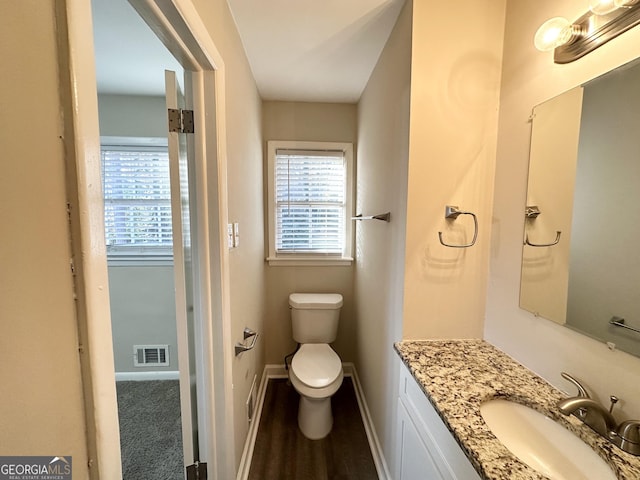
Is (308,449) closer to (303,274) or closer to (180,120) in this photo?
(303,274)

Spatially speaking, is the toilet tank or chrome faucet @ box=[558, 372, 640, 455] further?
the toilet tank

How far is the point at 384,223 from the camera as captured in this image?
Answer: 1.49m

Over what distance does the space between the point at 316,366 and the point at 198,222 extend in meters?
1.31

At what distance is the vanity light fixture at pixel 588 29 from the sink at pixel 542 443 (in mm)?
1179

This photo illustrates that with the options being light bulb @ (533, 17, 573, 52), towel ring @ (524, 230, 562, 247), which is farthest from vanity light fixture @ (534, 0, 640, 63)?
towel ring @ (524, 230, 562, 247)

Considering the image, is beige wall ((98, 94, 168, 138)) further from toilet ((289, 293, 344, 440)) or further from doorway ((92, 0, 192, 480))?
toilet ((289, 293, 344, 440))

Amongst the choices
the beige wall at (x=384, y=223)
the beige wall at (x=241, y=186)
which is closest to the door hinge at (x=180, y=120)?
the beige wall at (x=241, y=186)

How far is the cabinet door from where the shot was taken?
90 centimetres

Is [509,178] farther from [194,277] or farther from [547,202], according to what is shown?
[194,277]

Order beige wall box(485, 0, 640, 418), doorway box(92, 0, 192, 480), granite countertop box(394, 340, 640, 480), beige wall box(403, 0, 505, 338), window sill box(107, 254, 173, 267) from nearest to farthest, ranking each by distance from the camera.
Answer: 1. granite countertop box(394, 340, 640, 480)
2. beige wall box(485, 0, 640, 418)
3. beige wall box(403, 0, 505, 338)
4. doorway box(92, 0, 192, 480)
5. window sill box(107, 254, 173, 267)

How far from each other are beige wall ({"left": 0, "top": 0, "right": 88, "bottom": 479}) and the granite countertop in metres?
0.87

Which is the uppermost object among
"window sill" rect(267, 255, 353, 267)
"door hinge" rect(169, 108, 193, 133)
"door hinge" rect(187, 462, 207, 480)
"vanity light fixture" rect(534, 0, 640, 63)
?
"vanity light fixture" rect(534, 0, 640, 63)

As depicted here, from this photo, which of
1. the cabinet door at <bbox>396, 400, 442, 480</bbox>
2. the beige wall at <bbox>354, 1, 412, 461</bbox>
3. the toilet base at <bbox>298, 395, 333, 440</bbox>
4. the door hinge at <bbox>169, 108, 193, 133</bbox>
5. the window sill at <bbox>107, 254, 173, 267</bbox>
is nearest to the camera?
the cabinet door at <bbox>396, 400, 442, 480</bbox>

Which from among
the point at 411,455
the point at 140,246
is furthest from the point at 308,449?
the point at 140,246
